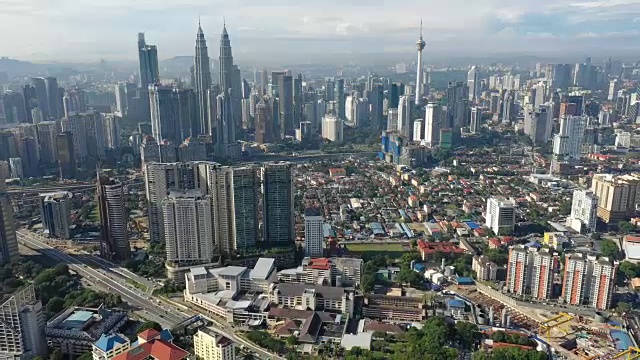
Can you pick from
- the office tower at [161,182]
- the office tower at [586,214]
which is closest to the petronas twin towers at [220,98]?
the office tower at [161,182]

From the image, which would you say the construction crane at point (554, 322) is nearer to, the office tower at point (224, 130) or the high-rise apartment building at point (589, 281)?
the high-rise apartment building at point (589, 281)

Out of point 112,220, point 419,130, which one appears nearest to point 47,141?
point 112,220

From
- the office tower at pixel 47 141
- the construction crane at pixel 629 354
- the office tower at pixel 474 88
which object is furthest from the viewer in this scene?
the office tower at pixel 474 88

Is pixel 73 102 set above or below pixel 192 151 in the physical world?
above

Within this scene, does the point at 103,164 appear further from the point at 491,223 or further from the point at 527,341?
the point at 527,341

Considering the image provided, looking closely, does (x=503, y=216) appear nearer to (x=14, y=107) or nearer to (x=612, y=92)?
(x=14, y=107)

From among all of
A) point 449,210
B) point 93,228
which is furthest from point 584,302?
point 93,228
